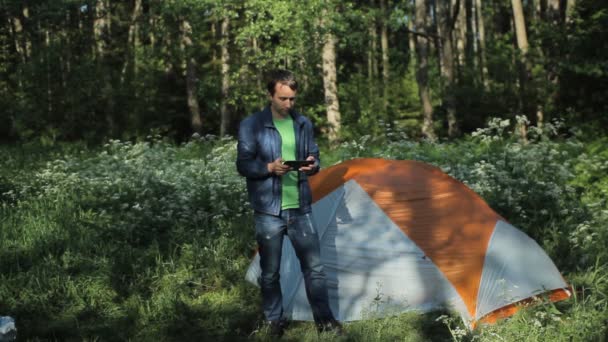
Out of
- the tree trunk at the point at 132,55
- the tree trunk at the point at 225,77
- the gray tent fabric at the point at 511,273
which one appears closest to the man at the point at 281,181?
the gray tent fabric at the point at 511,273

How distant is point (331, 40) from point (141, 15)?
39.1 feet

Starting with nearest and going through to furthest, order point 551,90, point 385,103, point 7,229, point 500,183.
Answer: point 7,229 → point 500,183 → point 551,90 → point 385,103

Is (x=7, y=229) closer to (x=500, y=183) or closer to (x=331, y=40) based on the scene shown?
(x=500, y=183)

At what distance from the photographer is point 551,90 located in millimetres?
17172

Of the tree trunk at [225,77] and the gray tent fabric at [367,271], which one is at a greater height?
the tree trunk at [225,77]

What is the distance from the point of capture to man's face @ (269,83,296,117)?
4953mm

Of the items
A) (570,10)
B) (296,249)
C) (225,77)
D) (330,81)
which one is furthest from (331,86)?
(296,249)

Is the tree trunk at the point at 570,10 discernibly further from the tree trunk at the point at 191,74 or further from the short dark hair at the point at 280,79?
the short dark hair at the point at 280,79

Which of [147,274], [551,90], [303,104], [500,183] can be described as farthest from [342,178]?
[303,104]

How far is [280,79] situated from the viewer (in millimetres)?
4945

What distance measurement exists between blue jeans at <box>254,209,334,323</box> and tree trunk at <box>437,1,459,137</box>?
56.0 feet

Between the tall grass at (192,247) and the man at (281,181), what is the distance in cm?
59

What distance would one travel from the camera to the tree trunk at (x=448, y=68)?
21.6 meters

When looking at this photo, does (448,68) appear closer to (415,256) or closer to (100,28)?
(100,28)
